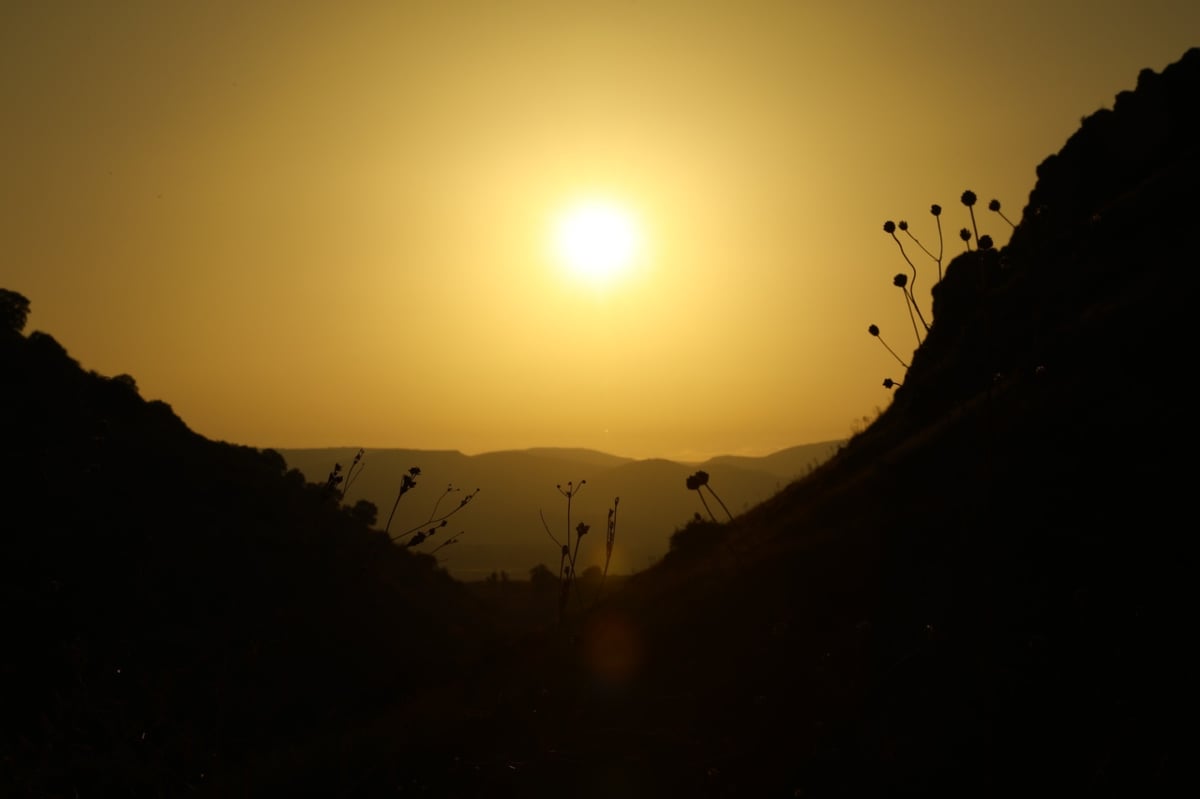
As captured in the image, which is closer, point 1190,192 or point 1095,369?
point 1095,369

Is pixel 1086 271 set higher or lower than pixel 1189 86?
lower

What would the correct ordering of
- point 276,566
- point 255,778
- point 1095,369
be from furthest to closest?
1. point 276,566
2. point 1095,369
3. point 255,778

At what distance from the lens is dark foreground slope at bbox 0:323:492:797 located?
5.40 m

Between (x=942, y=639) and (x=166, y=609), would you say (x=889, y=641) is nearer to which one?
(x=942, y=639)

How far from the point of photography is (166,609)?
32188 mm

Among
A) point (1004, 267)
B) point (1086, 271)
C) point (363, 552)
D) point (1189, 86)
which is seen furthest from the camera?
point (1189, 86)

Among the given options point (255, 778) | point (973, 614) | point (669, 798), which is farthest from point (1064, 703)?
point (255, 778)

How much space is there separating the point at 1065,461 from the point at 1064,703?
16.3 ft

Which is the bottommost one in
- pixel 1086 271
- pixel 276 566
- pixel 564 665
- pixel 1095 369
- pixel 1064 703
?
pixel 1064 703

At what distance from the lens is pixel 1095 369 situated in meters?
12.0

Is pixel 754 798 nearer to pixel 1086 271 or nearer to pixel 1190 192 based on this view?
pixel 1086 271

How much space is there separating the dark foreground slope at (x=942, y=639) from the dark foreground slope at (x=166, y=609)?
1.63m

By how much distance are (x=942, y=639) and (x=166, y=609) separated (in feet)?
109

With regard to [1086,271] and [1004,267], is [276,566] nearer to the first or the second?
[1086,271]
